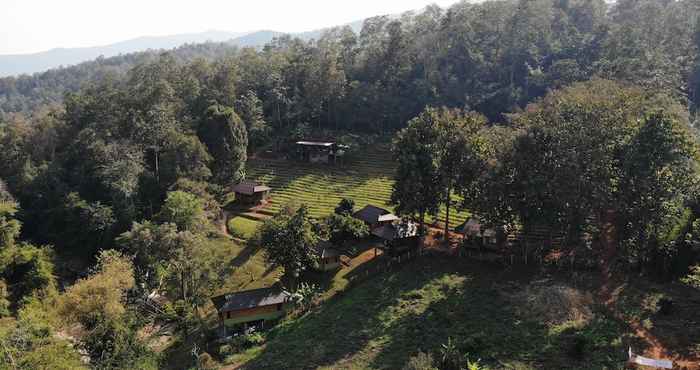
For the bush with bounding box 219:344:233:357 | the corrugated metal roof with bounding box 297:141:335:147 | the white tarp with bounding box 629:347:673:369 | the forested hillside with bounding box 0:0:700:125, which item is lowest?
the bush with bounding box 219:344:233:357

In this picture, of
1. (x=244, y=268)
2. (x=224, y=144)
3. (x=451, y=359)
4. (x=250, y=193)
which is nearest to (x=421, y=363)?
(x=451, y=359)

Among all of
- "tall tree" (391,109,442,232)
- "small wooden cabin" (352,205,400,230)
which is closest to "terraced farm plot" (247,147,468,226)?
"small wooden cabin" (352,205,400,230)

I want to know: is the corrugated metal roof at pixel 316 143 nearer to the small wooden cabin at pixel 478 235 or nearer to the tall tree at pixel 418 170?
the tall tree at pixel 418 170

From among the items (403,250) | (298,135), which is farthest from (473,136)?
(298,135)

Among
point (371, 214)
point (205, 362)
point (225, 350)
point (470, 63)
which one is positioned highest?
point (470, 63)

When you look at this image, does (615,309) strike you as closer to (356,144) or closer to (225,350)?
(225,350)

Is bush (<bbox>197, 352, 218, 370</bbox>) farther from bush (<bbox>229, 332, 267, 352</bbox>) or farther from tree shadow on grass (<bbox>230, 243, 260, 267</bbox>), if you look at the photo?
tree shadow on grass (<bbox>230, 243, 260, 267</bbox>)
